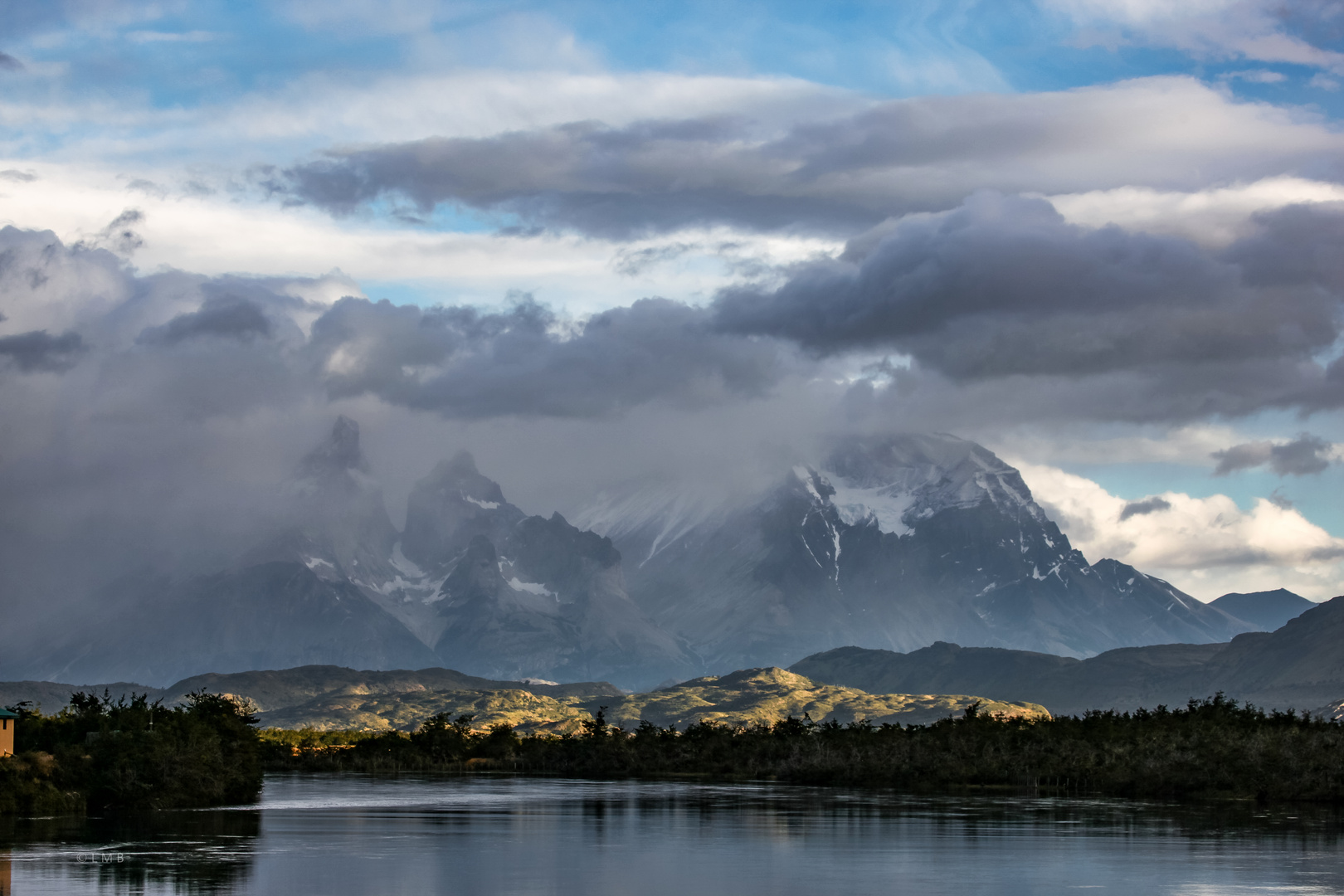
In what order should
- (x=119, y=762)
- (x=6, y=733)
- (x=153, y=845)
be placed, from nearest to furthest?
(x=153, y=845)
(x=119, y=762)
(x=6, y=733)

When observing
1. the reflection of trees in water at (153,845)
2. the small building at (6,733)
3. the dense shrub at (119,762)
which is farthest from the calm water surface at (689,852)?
the small building at (6,733)

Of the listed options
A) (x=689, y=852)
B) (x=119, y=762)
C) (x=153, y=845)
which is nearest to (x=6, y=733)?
(x=119, y=762)

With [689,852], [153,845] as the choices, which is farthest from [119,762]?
[689,852]

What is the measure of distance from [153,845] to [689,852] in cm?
4150

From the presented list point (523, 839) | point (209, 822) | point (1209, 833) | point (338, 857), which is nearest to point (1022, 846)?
point (1209, 833)

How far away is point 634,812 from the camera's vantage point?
586ft

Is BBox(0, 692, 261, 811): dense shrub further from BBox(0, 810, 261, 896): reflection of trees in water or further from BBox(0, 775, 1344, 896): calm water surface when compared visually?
BBox(0, 775, 1344, 896): calm water surface

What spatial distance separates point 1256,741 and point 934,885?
4360 inches

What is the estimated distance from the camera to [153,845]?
12006cm

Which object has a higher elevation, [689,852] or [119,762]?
[119,762]

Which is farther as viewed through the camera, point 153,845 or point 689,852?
point 689,852

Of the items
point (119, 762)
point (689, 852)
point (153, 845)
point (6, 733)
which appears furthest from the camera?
point (6, 733)

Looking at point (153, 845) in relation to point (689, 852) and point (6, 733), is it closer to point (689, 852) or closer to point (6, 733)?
point (689, 852)

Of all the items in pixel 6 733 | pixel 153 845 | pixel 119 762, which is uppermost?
pixel 6 733
